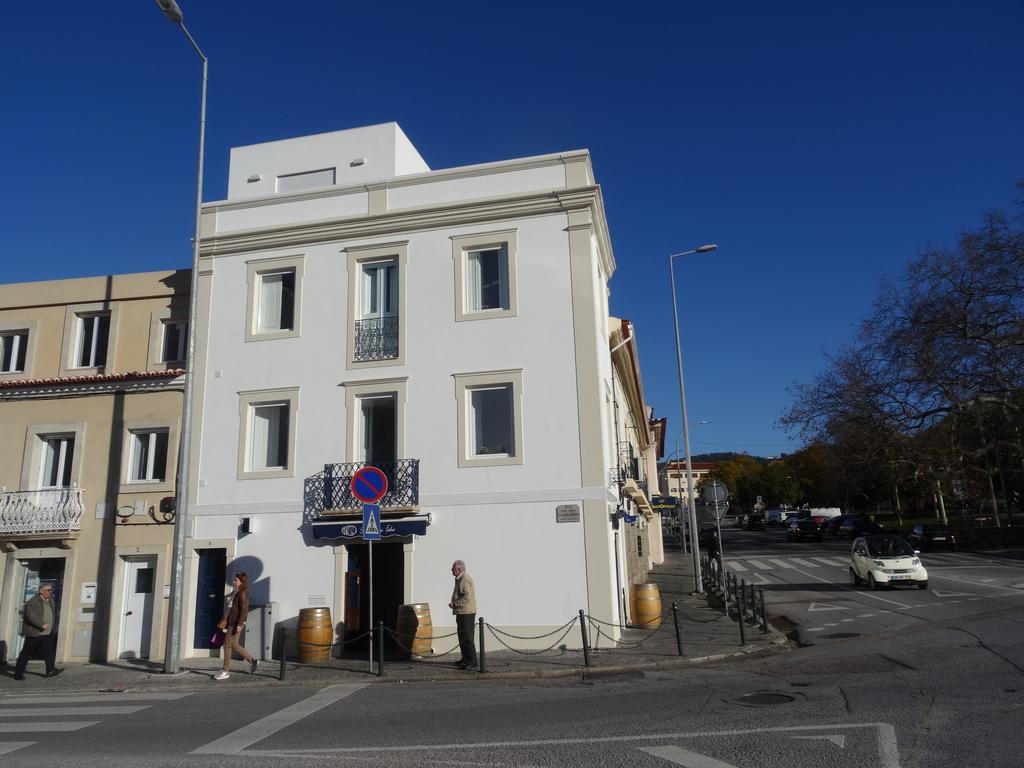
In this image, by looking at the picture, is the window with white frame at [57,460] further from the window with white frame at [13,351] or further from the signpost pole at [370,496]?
the signpost pole at [370,496]

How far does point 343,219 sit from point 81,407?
23.4ft

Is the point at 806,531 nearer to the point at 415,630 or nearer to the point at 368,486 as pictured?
the point at 415,630

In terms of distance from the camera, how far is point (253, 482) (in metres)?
16.1

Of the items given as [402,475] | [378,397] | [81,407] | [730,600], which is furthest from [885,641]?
[81,407]

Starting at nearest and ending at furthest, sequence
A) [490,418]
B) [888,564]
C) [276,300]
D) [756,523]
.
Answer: [490,418]
[276,300]
[888,564]
[756,523]

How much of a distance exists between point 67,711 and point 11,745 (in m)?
2.49

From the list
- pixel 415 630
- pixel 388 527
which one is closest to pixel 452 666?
pixel 415 630

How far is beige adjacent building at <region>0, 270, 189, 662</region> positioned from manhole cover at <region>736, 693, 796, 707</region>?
11.8 metres

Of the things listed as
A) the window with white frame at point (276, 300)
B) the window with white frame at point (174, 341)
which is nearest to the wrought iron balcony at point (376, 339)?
the window with white frame at point (276, 300)

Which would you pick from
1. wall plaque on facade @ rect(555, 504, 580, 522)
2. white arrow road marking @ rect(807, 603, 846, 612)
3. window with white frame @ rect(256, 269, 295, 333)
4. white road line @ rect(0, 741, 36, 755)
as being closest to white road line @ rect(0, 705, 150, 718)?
white road line @ rect(0, 741, 36, 755)

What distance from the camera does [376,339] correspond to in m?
16.3

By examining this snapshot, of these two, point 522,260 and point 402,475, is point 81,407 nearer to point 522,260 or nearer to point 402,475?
point 402,475

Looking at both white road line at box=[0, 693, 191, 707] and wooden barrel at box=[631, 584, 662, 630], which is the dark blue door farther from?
wooden barrel at box=[631, 584, 662, 630]

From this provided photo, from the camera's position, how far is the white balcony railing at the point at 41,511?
634 inches
